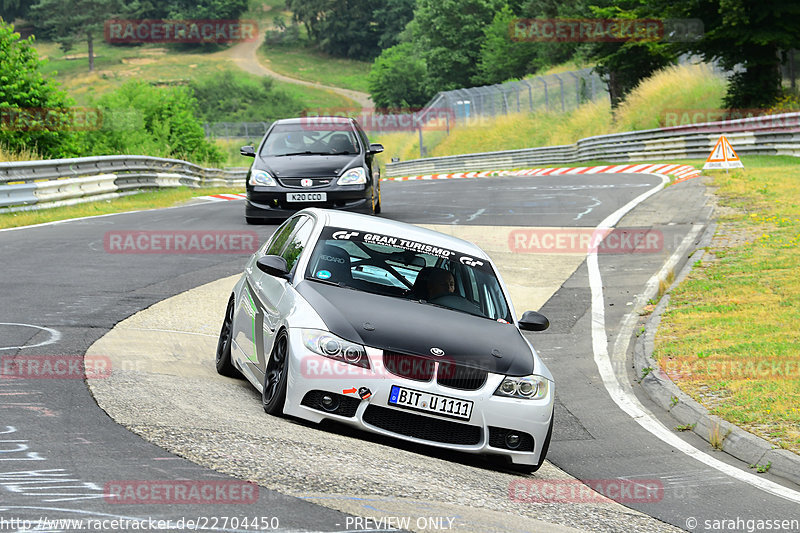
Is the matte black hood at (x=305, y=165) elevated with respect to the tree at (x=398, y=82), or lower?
lower

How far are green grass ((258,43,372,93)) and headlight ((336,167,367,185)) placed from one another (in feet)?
405

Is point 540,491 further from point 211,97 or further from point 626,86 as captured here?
point 211,97

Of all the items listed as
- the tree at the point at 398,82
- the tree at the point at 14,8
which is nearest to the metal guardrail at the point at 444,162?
the tree at the point at 398,82

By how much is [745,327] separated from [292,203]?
903 centimetres

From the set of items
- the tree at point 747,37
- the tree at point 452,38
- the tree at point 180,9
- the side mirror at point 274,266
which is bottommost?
the side mirror at point 274,266

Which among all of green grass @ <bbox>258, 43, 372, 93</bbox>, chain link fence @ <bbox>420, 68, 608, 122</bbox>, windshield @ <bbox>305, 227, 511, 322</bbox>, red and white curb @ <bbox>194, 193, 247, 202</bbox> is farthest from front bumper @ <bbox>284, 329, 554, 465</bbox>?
green grass @ <bbox>258, 43, 372, 93</bbox>

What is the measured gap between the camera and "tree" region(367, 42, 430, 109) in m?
117

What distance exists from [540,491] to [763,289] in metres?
7.95

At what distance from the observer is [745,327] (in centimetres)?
1179

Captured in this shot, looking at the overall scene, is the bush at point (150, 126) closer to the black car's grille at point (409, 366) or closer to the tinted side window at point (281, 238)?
the tinted side window at point (281, 238)

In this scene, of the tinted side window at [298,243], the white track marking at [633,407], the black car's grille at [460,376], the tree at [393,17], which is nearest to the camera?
the black car's grille at [460,376]

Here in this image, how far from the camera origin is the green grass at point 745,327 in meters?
9.02

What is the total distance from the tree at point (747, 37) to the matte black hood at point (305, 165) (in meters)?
20.8

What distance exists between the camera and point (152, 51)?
511ft
